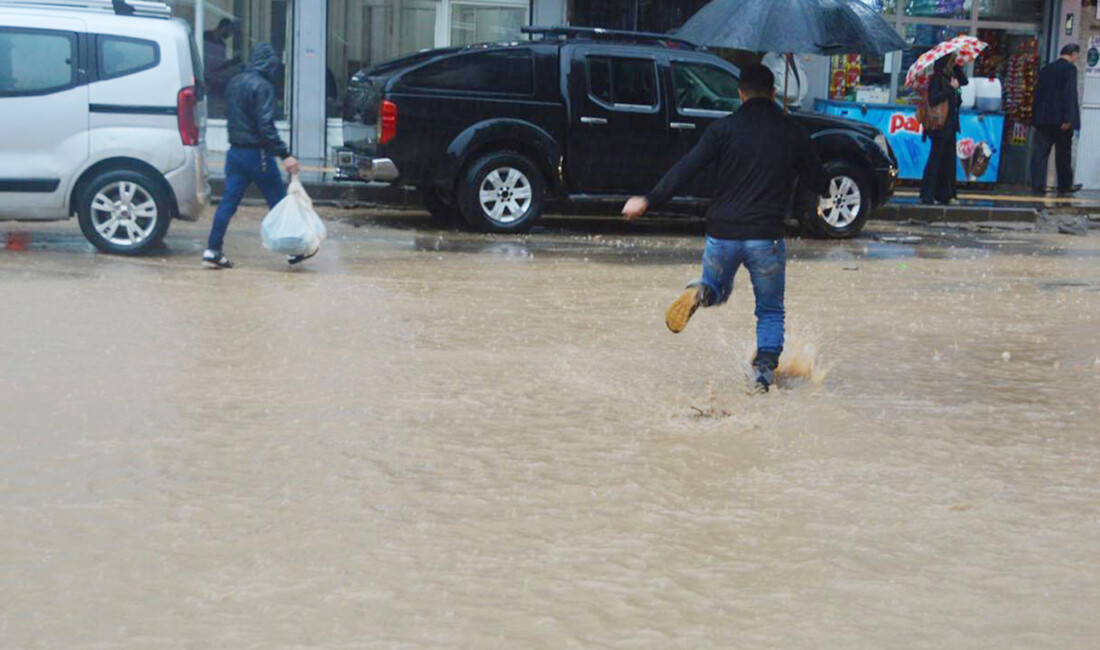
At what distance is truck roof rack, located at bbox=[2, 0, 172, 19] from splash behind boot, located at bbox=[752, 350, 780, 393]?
21.9 feet

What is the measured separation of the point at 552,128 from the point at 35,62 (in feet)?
16.5

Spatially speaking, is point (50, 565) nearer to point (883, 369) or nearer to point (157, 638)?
point (157, 638)

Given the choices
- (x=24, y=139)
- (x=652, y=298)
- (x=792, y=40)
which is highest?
(x=792, y=40)

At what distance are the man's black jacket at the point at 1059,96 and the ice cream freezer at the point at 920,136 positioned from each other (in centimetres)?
129

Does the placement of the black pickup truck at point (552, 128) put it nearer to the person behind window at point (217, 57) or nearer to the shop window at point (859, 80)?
the person behind window at point (217, 57)

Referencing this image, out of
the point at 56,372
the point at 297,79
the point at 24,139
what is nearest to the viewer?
the point at 56,372

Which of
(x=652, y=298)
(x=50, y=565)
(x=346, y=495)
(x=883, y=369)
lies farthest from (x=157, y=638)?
(x=652, y=298)

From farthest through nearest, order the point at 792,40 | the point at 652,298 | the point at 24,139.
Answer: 1. the point at 24,139
2. the point at 652,298
3. the point at 792,40

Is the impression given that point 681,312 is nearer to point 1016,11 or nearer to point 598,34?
point 598,34

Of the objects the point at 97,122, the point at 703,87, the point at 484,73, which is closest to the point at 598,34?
the point at 703,87

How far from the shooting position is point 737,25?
339 inches

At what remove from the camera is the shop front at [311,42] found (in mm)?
21078

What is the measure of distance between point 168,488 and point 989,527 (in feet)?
9.32

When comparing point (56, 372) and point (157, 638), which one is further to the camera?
point (56, 372)
